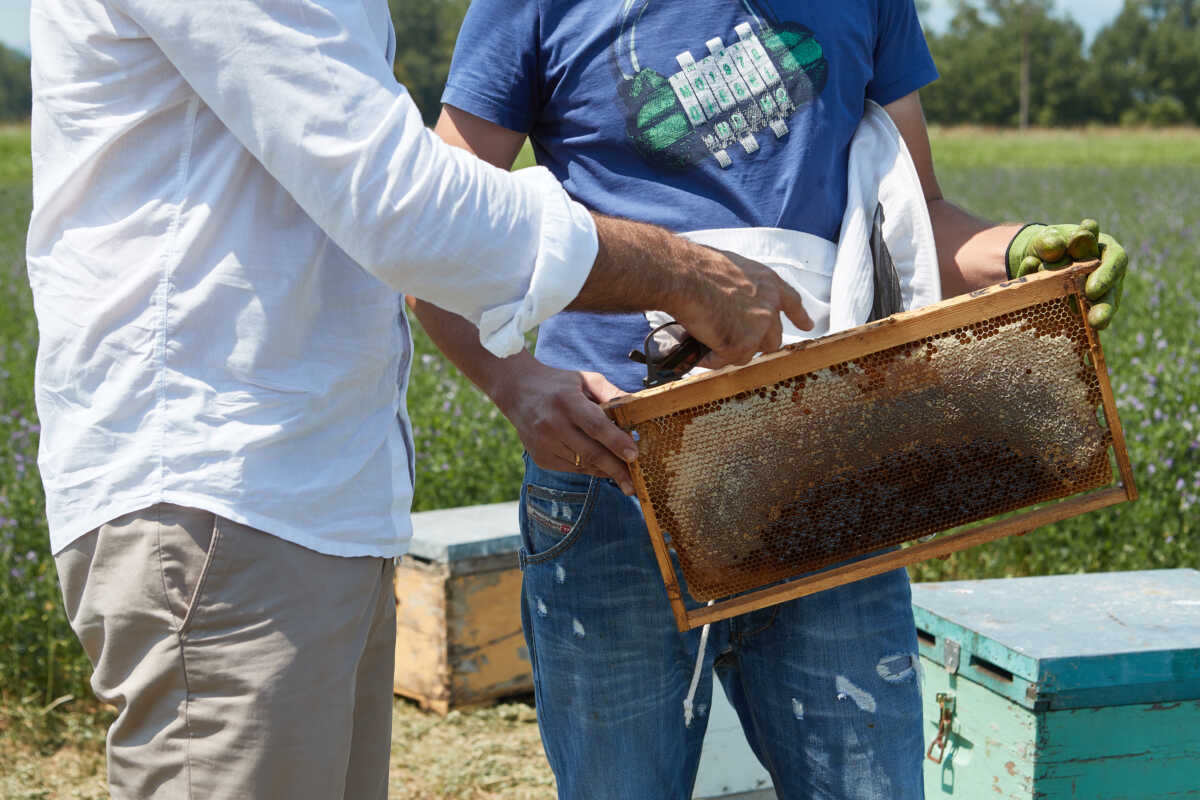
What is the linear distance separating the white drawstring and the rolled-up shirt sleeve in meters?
0.75

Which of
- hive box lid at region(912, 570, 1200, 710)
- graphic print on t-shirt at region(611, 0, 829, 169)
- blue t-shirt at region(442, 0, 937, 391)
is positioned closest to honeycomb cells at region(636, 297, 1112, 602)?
blue t-shirt at region(442, 0, 937, 391)

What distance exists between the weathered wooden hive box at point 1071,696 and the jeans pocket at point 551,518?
1.06m

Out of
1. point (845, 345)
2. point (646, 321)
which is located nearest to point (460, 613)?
point (646, 321)

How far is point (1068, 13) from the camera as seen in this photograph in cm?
7856

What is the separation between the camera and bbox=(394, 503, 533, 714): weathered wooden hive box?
3729mm

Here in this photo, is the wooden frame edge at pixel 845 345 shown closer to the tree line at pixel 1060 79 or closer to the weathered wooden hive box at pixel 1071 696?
the weathered wooden hive box at pixel 1071 696

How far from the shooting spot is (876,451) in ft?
5.57

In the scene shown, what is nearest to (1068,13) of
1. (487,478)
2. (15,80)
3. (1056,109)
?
(1056,109)

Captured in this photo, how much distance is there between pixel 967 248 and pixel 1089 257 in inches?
10.5

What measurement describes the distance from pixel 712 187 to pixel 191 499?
2.95ft

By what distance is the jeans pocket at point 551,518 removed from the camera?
1.76 meters

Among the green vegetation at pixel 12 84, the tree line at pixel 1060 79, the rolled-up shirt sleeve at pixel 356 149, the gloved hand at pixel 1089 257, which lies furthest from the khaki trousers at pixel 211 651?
the green vegetation at pixel 12 84

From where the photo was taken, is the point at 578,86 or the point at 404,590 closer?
the point at 578,86

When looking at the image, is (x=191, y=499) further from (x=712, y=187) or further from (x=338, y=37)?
(x=712, y=187)
